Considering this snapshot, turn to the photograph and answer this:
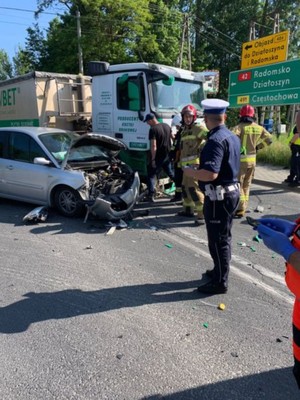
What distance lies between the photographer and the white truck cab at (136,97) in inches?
298

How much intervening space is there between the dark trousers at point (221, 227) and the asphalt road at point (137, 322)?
1.07 feet

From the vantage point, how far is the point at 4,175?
23.4 feet

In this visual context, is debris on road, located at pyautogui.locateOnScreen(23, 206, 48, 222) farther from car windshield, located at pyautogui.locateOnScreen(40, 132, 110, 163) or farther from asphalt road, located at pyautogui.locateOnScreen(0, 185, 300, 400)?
car windshield, located at pyautogui.locateOnScreen(40, 132, 110, 163)

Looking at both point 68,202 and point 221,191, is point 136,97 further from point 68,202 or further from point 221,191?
point 221,191

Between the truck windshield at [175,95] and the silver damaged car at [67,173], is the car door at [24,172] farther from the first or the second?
the truck windshield at [175,95]

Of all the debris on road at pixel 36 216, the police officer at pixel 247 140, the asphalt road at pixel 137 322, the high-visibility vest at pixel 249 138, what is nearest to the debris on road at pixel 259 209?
the police officer at pixel 247 140

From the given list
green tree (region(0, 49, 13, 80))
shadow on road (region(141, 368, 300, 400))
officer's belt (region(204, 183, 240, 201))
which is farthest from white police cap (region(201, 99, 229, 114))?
green tree (region(0, 49, 13, 80))

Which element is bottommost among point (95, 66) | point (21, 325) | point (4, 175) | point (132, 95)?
point (21, 325)

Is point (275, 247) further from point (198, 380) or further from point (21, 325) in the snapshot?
point (21, 325)

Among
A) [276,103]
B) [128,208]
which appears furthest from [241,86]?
[128,208]

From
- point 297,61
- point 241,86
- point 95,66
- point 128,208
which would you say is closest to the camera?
point 128,208

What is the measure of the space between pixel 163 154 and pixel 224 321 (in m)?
4.68

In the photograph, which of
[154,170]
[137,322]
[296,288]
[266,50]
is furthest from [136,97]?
[266,50]

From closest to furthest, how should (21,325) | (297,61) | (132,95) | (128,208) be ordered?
(21,325)
(128,208)
(132,95)
(297,61)
